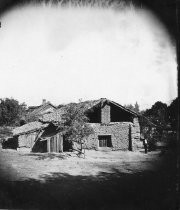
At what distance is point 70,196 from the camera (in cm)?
451

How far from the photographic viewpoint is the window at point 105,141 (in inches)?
584

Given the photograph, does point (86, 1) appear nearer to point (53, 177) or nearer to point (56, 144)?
point (53, 177)

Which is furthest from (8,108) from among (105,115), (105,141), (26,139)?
(105,141)

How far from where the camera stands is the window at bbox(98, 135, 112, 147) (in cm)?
1484

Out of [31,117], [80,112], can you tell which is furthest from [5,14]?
[31,117]

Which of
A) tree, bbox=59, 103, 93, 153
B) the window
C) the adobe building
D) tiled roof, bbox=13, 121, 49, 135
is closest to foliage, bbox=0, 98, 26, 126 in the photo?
tree, bbox=59, 103, 93, 153

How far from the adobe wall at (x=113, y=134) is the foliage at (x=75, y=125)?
190cm

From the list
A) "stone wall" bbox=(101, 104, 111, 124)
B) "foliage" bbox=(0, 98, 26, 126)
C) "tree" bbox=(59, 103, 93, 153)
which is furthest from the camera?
"stone wall" bbox=(101, 104, 111, 124)

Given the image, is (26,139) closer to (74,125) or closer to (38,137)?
(38,137)

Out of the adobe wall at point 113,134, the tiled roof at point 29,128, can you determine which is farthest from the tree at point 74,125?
the tiled roof at point 29,128

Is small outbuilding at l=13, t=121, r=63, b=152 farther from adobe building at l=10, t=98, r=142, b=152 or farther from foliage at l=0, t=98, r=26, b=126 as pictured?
foliage at l=0, t=98, r=26, b=126

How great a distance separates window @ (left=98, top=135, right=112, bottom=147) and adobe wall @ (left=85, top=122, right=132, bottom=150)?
27 cm

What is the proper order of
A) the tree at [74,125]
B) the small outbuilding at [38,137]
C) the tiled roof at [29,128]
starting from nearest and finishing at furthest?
the tree at [74,125] → the small outbuilding at [38,137] → the tiled roof at [29,128]

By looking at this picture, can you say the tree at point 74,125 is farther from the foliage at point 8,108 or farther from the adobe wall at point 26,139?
the adobe wall at point 26,139
